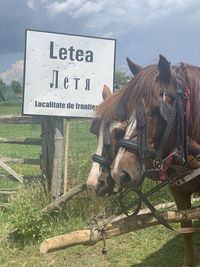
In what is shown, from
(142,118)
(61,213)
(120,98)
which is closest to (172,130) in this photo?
(142,118)

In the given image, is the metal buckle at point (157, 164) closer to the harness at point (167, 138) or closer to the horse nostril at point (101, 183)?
the harness at point (167, 138)

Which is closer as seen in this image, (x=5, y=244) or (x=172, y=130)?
(x=172, y=130)

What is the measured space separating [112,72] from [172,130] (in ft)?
9.53

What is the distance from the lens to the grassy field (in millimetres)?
5023

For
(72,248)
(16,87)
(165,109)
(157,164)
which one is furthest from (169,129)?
(16,87)

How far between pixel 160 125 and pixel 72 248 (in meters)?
2.76

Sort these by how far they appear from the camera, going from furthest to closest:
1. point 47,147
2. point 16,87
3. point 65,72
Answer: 1. point 16,87
2. point 47,147
3. point 65,72

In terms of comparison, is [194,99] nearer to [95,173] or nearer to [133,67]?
[133,67]

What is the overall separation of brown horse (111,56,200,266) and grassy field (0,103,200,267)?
A: 2.02 meters

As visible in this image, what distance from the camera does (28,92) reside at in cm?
553

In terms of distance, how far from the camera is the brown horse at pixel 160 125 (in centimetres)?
305

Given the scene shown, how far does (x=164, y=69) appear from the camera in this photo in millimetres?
3188

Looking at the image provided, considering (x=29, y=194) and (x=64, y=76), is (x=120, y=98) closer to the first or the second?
(x=64, y=76)

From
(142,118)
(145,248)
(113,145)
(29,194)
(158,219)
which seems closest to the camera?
(142,118)
